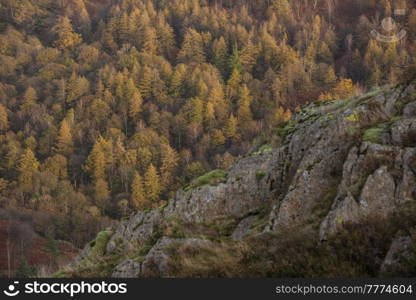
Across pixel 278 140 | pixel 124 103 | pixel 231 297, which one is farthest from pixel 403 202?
pixel 124 103

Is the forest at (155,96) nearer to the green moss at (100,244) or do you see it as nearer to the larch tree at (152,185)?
the larch tree at (152,185)

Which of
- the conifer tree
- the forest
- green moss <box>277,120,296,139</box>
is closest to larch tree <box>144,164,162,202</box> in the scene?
the forest


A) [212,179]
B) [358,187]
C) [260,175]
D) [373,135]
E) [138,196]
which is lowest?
[138,196]

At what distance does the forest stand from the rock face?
8042 cm

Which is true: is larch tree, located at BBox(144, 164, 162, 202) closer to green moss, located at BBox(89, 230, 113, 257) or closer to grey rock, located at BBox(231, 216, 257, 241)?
green moss, located at BBox(89, 230, 113, 257)

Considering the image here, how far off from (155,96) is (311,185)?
483ft

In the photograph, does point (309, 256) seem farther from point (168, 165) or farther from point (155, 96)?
point (155, 96)

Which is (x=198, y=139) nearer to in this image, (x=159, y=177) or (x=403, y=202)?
(x=159, y=177)

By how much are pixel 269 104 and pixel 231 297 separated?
461ft

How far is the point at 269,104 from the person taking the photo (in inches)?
5723

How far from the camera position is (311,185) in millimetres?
13281

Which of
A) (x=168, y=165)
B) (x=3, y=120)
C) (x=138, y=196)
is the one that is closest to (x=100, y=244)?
(x=138, y=196)

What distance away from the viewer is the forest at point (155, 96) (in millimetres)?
118562

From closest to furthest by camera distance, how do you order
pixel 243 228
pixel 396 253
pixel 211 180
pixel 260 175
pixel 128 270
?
pixel 396 253 < pixel 128 270 < pixel 243 228 < pixel 260 175 < pixel 211 180
